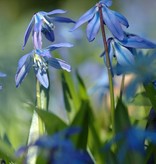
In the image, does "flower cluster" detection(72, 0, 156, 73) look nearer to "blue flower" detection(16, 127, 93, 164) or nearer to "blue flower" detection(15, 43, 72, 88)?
"blue flower" detection(15, 43, 72, 88)

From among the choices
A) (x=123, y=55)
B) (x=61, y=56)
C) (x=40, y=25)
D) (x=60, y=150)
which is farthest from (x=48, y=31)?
(x=61, y=56)

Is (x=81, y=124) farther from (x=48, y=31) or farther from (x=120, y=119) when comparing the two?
(x=48, y=31)

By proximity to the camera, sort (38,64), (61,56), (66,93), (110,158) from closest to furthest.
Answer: (110,158) → (38,64) → (66,93) → (61,56)

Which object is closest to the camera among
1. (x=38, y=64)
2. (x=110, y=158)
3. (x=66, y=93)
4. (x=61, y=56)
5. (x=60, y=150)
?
(x=60, y=150)

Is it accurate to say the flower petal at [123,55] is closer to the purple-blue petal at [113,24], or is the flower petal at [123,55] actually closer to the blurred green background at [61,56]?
the purple-blue petal at [113,24]

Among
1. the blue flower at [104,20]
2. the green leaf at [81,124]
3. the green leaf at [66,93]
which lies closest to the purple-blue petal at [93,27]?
the blue flower at [104,20]

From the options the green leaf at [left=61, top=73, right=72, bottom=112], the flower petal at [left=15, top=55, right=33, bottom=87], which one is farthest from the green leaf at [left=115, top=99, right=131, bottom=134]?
the green leaf at [left=61, top=73, right=72, bottom=112]

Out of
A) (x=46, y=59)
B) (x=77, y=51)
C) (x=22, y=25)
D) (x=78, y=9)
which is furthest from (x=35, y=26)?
(x=78, y=9)
